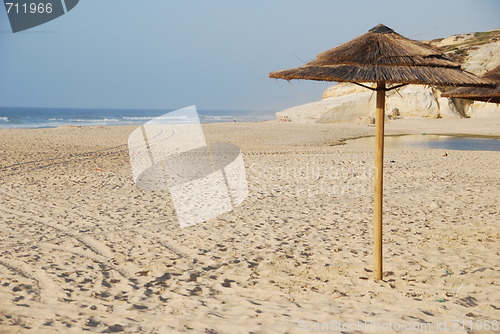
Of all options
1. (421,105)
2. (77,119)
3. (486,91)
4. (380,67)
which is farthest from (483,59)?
(77,119)

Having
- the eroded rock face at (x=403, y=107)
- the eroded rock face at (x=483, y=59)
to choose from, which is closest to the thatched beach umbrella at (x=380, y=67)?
the eroded rock face at (x=403, y=107)

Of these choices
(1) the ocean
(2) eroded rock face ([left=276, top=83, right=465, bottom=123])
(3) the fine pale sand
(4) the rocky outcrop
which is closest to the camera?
(3) the fine pale sand

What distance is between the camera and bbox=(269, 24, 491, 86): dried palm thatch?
4152 millimetres

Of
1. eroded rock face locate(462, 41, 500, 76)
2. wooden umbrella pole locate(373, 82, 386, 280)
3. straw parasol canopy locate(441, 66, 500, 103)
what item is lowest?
wooden umbrella pole locate(373, 82, 386, 280)

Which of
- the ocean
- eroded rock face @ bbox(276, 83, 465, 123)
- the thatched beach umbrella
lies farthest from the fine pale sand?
the ocean

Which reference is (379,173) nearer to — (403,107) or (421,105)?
(421,105)

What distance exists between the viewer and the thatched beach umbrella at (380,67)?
416cm

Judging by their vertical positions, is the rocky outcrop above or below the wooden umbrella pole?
above

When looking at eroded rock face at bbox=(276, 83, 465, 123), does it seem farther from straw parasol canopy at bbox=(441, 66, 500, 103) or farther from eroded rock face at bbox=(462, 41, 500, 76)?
straw parasol canopy at bbox=(441, 66, 500, 103)

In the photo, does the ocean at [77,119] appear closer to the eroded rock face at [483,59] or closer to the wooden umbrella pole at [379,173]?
the eroded rock face at [483,59]

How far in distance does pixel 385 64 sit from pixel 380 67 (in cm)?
6

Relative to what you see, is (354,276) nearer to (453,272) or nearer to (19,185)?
(453,272)

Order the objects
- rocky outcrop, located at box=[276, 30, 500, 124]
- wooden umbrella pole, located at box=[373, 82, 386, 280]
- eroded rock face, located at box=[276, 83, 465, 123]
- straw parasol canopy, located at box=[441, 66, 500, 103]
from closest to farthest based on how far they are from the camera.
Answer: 1. wooden umbrella pole, located at box=[373, 82, 386, 280]
2. straw parasol canopy, located at box=[441, 66, 500, 103]
3. rocky outcrop, located at box=[276, 30, 500, 124]
4. eroded rock face, located at box=[276, 83, 465, 123]

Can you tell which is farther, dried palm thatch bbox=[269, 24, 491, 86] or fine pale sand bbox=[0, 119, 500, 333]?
dried palm thatch bbox=[269, 24, 491, 86]
